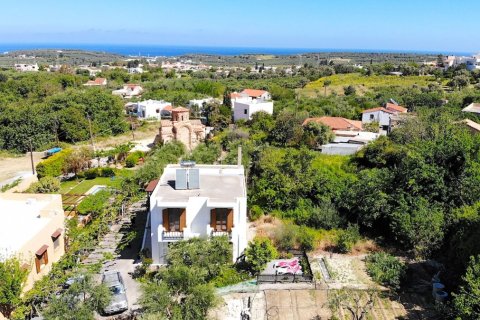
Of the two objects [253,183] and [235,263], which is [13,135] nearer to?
[253,183]

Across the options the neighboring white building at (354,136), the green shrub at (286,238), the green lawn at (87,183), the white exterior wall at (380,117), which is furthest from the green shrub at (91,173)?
the white exterior wall at (380,117)

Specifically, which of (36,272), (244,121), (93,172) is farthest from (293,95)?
(36,272)

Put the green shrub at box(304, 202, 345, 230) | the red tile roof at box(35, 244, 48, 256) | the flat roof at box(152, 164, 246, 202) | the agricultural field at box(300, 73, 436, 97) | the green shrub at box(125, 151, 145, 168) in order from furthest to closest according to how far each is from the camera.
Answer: the agricultural field at box(300, 73, 436, 97)
the green shrub at box(125, 151, 145, 168)
the green shrub at box(304, 202, 345, 230)
the flat roof at box(152, 164, 246, 202)
the red tile roof at box(35, 244, 48, 256)

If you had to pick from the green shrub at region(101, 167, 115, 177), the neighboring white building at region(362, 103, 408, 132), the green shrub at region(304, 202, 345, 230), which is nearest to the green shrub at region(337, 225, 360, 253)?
the green shrub at region(304, 202, 345, 230)

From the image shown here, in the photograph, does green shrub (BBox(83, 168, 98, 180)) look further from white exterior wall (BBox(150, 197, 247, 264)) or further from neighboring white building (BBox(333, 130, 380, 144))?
neighboring white building (BBox(333, 130, 380, 144))

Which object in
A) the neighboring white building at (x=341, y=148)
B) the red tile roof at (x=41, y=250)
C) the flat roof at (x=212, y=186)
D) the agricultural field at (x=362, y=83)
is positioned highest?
the agricultural field at (x=362, y=83)

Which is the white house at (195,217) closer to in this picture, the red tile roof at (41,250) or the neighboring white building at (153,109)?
the red tile roof at (41,250)

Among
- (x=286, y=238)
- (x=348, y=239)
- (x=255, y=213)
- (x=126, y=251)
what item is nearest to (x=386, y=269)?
(x=348, y=239)
